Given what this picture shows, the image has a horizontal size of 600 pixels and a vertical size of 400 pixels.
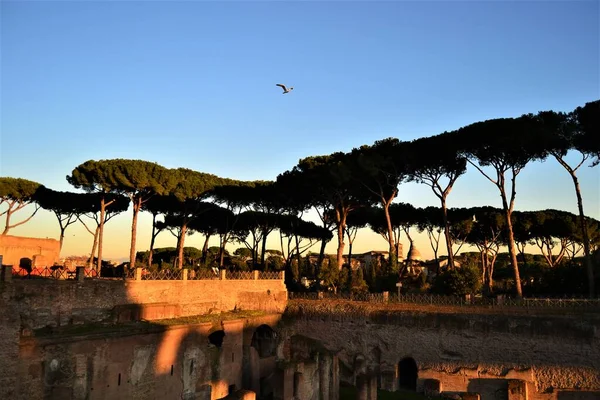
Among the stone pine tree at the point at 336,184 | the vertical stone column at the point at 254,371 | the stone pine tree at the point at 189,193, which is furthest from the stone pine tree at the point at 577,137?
the stone pine tree at the point at 189,193

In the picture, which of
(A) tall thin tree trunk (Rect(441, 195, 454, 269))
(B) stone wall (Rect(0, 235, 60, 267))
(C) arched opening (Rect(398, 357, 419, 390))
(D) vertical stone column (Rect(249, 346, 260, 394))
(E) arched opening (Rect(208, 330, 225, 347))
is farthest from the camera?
(A) tall thin tree trunk (Rect(441, 195, 454, 269))

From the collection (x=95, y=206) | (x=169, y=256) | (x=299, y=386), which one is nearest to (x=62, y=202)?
(x=95, y=206)

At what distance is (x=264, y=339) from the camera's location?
25891mm

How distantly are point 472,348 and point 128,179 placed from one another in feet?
67.9

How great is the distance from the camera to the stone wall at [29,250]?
24.4m

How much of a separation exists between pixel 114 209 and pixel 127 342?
2055 centimetres

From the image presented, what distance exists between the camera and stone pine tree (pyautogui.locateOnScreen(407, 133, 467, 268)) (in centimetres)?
2930

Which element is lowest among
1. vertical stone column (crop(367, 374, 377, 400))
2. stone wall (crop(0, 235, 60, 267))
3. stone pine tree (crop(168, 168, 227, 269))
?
vertical stone column (crop(367, 374, 377, 400))

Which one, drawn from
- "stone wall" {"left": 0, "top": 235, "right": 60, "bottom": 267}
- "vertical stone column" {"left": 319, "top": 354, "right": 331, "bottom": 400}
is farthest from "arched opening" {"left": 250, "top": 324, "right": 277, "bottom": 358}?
"stone wall" {"left": 0, "top": 235, "right": 60, "bottom": 267}

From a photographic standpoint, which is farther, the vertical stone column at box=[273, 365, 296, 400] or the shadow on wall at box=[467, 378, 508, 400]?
the shadow on wall at box=[467, 378, 508, 400]

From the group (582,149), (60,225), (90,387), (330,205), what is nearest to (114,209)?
(60,225)

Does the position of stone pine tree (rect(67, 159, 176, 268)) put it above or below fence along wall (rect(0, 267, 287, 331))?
above

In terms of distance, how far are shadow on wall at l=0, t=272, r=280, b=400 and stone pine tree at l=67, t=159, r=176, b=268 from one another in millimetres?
10052

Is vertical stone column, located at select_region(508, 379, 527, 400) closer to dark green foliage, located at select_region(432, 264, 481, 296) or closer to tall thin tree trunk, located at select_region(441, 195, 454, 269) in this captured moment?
dark green foliage, located at select_region(432, 264, 481, 296)
